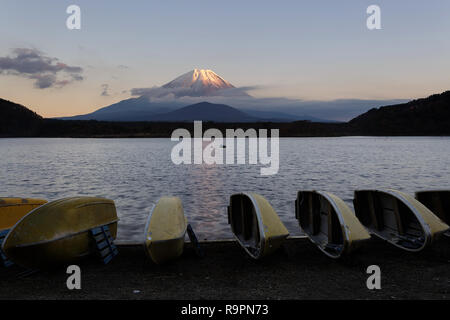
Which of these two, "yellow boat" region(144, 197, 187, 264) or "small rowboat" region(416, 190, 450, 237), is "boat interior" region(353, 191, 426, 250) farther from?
"yellow boat" region(144, 197, 187, 264)

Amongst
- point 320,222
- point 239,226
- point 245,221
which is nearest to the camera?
point 320,222

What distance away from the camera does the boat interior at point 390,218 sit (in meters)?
9.40

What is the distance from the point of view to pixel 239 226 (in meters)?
10.8

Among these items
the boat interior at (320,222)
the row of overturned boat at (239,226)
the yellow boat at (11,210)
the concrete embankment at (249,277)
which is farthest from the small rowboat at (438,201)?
the yellow boat at (11,210)

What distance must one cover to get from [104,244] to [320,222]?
5.40 meters

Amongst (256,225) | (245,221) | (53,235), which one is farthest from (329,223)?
(53,235)

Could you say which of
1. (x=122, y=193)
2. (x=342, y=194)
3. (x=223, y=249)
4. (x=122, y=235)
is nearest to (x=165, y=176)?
(x=122, y=193)

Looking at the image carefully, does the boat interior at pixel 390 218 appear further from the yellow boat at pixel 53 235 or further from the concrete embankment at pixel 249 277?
the yellow boat at pixel 53 235

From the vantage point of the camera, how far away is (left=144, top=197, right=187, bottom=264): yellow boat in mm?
8008

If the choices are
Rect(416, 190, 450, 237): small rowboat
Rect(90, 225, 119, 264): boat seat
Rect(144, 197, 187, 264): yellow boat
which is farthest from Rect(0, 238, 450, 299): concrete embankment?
Rect(416, 190, 450, 237): small rowboat

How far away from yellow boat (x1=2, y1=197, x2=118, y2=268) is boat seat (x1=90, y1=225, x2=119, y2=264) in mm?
117

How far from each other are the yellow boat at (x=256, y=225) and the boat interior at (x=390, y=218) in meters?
3.02

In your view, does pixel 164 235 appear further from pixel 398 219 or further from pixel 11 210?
pixel 398 219
